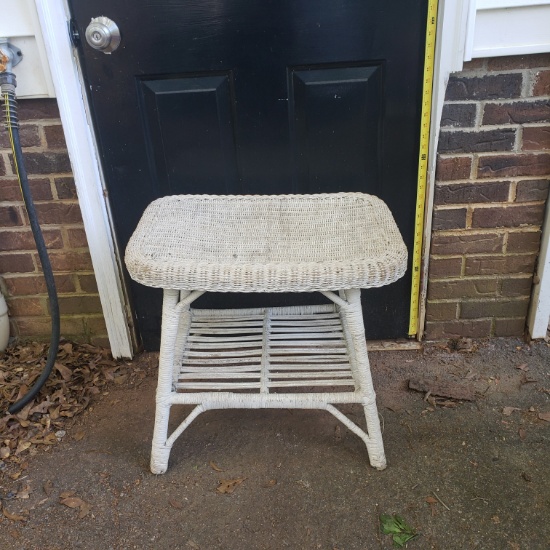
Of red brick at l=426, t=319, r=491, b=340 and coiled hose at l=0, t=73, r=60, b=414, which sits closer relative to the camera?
coiled hose at l=0, t=73, r=60, b=414

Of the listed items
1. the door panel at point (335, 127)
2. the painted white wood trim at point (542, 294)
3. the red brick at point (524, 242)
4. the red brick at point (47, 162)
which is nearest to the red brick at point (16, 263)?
the red brick at point (47, 162)

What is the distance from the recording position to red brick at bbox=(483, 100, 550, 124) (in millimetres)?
1493

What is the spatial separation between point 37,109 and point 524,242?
161 centimetres

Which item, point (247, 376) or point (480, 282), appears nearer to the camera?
point (247, 376)

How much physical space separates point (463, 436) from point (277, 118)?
1.10 metres

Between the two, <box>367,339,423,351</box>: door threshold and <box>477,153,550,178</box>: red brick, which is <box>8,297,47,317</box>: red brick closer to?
<box>367,339,423,351</box>: door threshold

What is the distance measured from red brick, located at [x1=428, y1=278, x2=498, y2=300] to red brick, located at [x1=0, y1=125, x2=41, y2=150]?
1.37m

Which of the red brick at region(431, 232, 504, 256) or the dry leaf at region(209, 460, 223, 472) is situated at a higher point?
the red brick at region(431, 232, 504, 256)

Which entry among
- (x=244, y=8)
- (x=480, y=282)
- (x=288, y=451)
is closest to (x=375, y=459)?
(x=288, y=451)

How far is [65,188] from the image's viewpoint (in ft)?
5.28

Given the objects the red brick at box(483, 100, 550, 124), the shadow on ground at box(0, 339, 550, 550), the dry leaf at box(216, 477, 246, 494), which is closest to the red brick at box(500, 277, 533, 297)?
the shadow on ground at box(0, 339, 550, 550)

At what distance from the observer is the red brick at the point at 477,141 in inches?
60.2

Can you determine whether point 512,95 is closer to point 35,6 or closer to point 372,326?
point 372,326

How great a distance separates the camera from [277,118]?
5.04 feet
